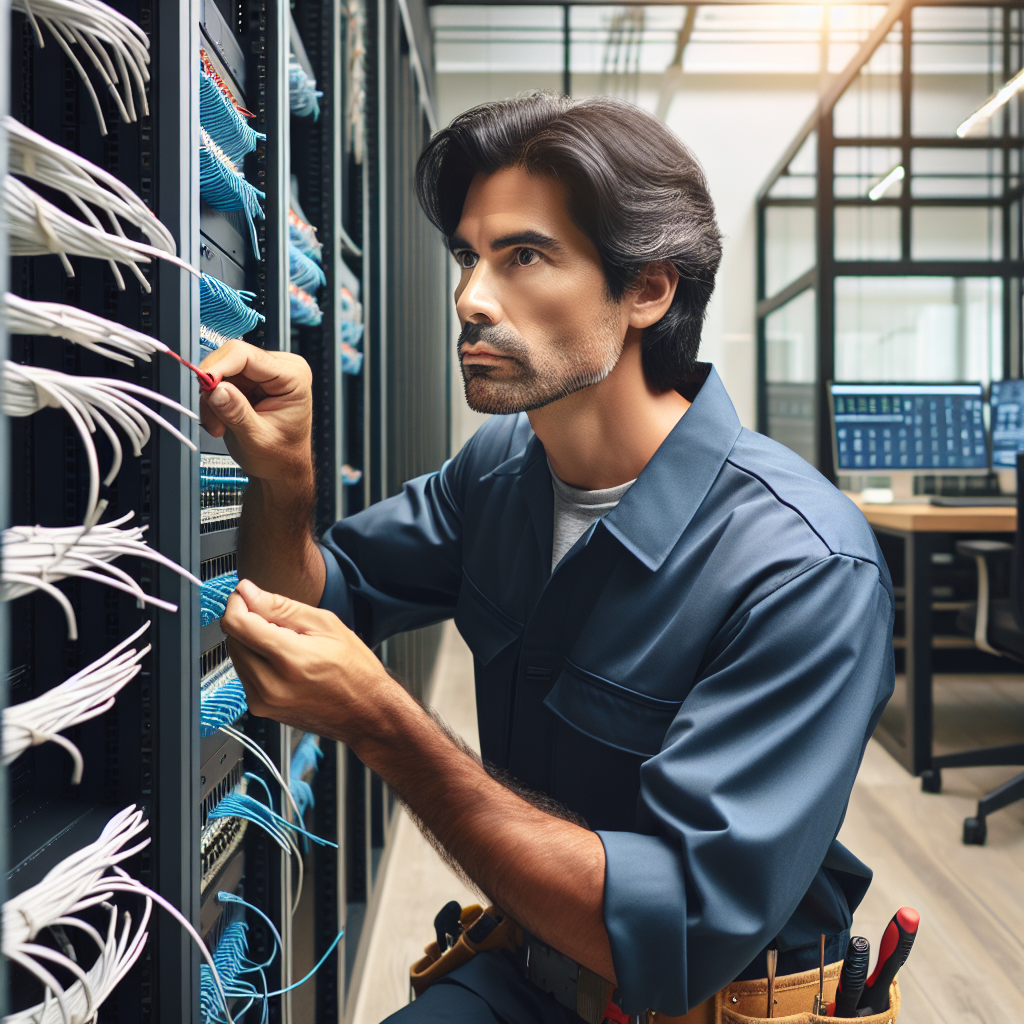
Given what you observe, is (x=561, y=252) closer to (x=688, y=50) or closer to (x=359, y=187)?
(x=359, y=187)

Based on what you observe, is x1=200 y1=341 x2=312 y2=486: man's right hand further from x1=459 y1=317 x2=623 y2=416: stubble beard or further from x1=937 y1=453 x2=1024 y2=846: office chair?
x1=937 y1=453 x2=1024 y2=846: office chair

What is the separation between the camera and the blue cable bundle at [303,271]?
100 centimetres

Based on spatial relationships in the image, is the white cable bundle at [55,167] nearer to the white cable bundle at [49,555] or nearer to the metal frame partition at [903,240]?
the white cable bundle at [49,555]

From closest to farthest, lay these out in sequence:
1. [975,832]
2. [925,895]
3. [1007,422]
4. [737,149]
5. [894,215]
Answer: [925,895] < [975,832] < [1007,422] < [894,215] < [737,149]

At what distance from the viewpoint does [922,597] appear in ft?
8.62

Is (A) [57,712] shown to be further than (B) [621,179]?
No

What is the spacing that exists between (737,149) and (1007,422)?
3008mm

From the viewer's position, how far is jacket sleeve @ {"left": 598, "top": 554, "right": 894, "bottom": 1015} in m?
0.64

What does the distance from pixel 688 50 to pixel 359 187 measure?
4576 millimetres

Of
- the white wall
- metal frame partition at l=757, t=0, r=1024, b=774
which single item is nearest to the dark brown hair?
metal frame partition at l=757, t=0, r=1024, b=774

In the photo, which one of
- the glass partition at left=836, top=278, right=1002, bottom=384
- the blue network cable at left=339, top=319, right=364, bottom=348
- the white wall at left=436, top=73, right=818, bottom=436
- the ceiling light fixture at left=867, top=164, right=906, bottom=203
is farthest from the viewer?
the white wall at left=436, top=73, right=818, bottom=436

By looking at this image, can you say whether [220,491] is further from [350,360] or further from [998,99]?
[998,99]

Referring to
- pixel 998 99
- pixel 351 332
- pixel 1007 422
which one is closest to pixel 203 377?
pixel 351 332

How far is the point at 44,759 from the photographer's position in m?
0.62
